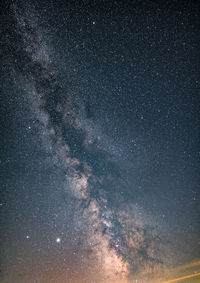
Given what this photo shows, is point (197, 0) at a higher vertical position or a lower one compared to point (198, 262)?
higher

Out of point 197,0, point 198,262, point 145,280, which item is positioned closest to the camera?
point 197,0

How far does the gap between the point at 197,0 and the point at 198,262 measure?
2085 inches

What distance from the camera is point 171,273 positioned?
39281 mm

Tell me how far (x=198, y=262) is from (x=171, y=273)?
7.30 m

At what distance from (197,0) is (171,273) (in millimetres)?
53560

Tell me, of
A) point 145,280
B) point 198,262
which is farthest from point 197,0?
point 198,262

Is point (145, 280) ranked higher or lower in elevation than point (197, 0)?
lower

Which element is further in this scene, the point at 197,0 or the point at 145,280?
the point at 145,280

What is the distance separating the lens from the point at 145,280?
32844mm

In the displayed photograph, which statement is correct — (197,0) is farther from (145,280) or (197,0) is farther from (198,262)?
(198,262)

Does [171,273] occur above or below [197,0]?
below

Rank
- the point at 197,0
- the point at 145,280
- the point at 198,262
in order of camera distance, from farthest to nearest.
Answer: the point at 198,262 < the point at 145,280 < the point at 197,0

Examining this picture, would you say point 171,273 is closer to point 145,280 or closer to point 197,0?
point 145,280

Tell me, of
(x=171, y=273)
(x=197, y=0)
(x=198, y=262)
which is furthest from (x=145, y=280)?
(x=197, y=0)
